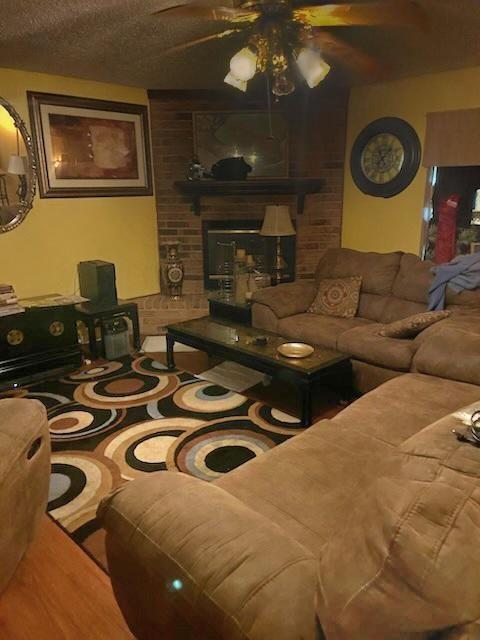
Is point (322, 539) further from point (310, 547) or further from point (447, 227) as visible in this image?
point (447, 227)

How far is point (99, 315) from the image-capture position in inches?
153

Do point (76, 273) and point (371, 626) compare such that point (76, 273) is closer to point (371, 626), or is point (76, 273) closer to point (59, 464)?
point (59, 464)

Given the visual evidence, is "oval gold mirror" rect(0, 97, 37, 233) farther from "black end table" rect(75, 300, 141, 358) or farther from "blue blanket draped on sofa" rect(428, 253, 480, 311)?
"blue blanket draped on sofa" rect(428, 253, 480, 311)

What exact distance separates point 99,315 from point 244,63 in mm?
2269

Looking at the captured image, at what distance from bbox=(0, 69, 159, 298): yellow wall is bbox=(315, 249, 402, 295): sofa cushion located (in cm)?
191

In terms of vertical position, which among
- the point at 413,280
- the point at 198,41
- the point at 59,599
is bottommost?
the point at 59,599

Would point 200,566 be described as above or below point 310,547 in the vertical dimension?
above

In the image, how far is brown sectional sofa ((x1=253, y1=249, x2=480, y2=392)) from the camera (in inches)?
100

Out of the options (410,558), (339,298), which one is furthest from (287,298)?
(410,558)

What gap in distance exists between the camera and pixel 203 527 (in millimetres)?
1125

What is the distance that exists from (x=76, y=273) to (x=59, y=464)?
7.80ft

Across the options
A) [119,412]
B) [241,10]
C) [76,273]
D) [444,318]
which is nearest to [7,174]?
[76,273]

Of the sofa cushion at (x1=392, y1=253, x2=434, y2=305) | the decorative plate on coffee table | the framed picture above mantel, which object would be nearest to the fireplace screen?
the framed picture above mantel

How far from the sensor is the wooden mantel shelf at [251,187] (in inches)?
182
